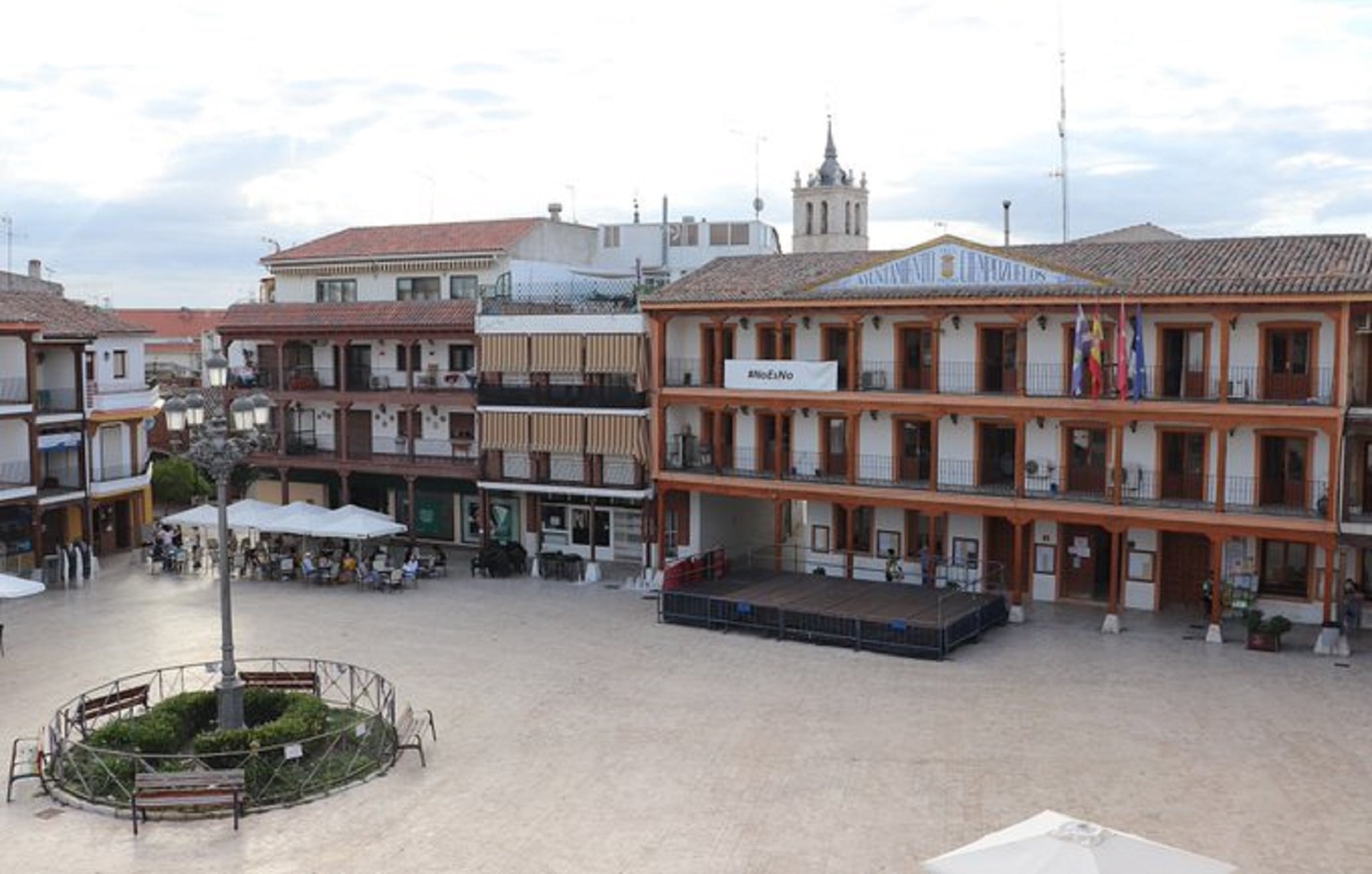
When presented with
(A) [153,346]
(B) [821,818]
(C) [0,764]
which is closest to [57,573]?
(C) [0,764]

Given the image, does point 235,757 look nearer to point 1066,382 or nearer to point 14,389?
point 1066,382

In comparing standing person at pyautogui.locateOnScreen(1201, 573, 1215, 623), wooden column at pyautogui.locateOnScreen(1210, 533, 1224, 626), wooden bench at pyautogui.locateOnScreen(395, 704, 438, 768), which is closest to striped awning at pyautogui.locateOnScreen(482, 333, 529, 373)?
wooden bench at pyautogui.locateOnScreen(395, 704, 438, 768)

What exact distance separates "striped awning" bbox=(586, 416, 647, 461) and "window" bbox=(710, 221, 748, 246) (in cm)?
→ 1513

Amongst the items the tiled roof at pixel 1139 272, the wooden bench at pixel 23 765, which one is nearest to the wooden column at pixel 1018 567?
the tiled roof at pixel 1139 272

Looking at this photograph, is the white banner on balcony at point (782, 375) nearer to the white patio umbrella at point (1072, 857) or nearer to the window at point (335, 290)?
the window at point (335, 290)

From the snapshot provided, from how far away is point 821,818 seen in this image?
62.6 feet

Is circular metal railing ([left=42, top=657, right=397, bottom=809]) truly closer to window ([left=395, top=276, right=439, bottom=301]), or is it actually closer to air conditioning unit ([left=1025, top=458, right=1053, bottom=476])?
air conditioning unit ([left=1025, top=458, right=1053, bottom=476])

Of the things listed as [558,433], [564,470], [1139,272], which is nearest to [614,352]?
[558,433]

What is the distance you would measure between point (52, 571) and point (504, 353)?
14.5 meters

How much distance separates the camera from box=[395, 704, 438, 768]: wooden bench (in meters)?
21.7

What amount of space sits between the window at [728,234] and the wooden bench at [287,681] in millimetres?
30518

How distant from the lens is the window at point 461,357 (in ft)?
141

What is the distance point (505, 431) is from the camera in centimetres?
4041

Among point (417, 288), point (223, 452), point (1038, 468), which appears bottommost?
point (1038, 468)
